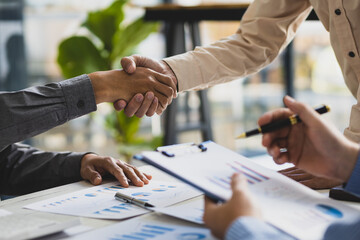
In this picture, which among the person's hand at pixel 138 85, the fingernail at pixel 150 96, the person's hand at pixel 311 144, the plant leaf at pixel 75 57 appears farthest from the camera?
the plant leaf at pixel 75 57

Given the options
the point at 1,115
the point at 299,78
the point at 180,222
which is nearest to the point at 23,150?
the point at 1,115

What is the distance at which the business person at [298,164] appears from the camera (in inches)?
25.4

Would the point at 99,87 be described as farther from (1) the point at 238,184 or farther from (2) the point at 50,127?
(1) the point at 238,184

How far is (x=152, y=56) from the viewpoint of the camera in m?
3.79

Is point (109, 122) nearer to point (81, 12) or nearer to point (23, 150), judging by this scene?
point (81, 12)

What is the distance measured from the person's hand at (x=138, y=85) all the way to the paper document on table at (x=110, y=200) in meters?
0.36

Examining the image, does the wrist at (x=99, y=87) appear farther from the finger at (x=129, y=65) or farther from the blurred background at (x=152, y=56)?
the blurred background at (x=152, y=56)

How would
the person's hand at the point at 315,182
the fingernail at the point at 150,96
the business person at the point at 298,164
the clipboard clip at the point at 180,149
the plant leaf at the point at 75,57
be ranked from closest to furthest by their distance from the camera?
the business person at the point at 298,164 → the clipboard clip at the point at 180,149 → the person's hand at the point at 315,182 → the fingernail at the point at 150,96 → the plant leaf at the point at 75,57

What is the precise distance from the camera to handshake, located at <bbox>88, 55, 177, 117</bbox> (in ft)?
4.64

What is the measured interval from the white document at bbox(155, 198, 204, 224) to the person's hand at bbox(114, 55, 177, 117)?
558mm

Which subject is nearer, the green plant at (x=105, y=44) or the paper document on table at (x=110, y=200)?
the paper document on table at (x=110, y=200)

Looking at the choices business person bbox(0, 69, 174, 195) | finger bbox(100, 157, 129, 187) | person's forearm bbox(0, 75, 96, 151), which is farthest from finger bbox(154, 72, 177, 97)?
finger bbox(100, 157, 129, 187)

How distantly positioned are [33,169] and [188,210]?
55 cm

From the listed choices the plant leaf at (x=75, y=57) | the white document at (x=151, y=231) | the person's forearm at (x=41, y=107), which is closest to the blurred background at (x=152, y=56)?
the plant leaf at (x=75, y=57)
